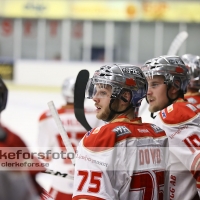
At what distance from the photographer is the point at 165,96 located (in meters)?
2.39

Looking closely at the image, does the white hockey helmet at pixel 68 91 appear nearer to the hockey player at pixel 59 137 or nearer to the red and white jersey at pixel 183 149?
the hockey player at pixel 59 137

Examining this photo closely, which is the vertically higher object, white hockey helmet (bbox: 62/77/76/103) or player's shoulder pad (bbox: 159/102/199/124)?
player's shoulder pad (bbox: 159/102/199/124)

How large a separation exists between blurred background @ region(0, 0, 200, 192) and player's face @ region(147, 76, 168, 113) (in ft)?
37.3

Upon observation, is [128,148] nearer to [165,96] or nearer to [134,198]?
[134,198]

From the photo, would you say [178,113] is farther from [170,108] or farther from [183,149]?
[183,149]

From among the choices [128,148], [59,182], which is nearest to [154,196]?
[128,148]

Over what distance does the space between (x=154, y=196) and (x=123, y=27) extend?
527 inches

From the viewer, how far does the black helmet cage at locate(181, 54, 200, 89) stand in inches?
122

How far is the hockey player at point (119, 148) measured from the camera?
1.71m

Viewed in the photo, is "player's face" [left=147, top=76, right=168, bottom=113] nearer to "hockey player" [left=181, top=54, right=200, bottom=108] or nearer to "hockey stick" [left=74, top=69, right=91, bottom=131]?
"hockey stick" [left=74, top=69, right=91, bottom=131]

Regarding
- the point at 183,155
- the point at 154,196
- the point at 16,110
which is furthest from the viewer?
the point at 16,110

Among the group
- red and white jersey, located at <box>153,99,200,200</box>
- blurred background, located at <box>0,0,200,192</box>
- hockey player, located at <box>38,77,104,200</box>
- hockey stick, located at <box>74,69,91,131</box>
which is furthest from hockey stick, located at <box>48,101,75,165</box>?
blurred background, located at <box>0,0,200,192</box>

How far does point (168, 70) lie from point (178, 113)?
0.21 m

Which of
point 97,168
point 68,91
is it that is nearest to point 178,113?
point 97,168
